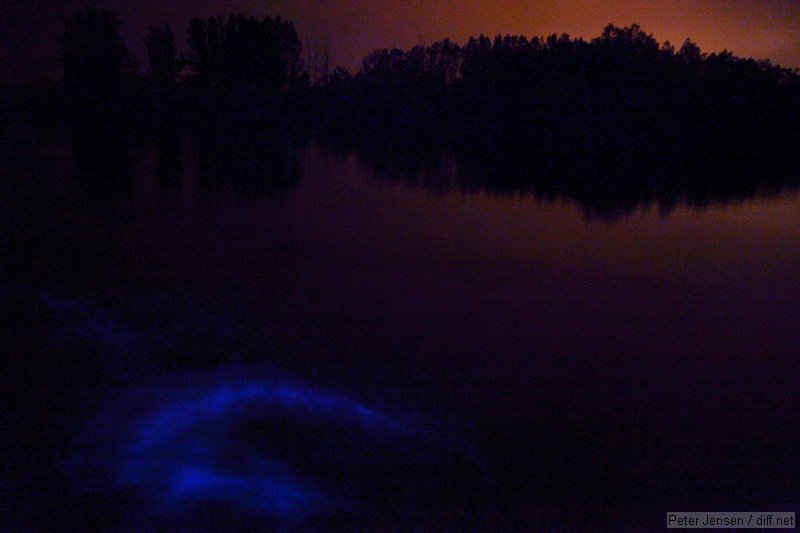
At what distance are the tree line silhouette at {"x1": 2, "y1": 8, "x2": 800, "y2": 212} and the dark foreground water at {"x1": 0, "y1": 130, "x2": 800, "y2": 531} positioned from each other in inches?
689

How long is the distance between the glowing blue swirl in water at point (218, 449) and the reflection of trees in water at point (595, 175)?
360 inches

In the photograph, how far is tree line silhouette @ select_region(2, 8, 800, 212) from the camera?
30.2 meters

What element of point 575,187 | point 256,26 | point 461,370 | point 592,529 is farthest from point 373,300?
point 256,26

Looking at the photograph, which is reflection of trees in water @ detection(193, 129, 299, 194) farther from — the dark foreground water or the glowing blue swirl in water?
the glowing blue swirl in water

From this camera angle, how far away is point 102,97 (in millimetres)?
38438

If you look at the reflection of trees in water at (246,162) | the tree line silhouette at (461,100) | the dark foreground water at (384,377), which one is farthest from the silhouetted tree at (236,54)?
the dark foreground water at (384,377)

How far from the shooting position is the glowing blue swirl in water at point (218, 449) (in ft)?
11.3

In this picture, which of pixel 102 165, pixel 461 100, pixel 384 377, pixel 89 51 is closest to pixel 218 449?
pixel 384 377

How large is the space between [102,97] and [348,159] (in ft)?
89.1

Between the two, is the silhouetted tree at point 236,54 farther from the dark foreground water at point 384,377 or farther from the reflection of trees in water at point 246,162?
the dark foreground water at point 384,377

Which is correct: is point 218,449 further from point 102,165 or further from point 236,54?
point 236,54

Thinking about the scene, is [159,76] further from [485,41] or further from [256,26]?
[485,41]

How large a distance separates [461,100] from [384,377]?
3820cm

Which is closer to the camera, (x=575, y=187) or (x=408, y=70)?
(x=575, y=187)
